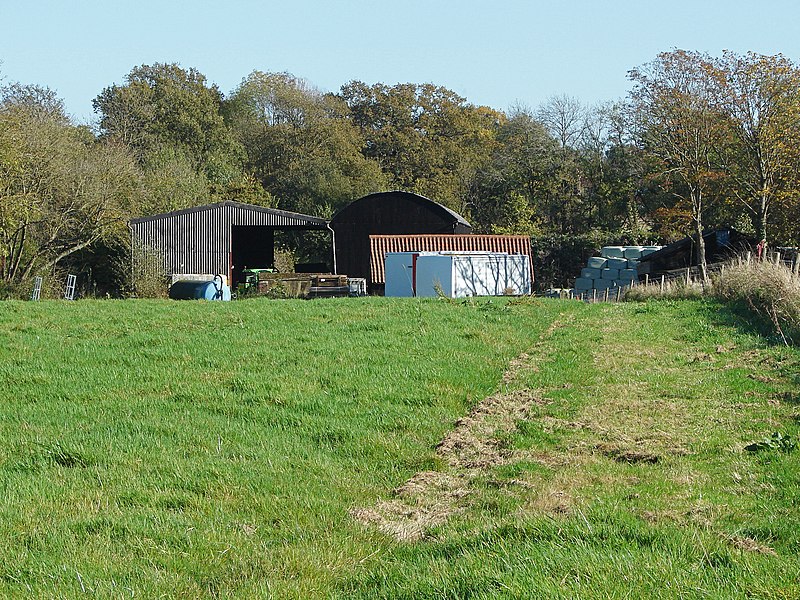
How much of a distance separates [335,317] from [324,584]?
12.1 meters

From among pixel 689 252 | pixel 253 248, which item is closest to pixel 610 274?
pixel 689 252


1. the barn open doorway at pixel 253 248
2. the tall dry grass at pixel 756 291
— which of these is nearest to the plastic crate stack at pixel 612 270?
the tall dry grass at pixel 756 291

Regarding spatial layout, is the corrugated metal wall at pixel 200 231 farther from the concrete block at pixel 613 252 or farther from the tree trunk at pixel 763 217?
the tree trunk at pixel 763 217

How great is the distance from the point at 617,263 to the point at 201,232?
17297mm

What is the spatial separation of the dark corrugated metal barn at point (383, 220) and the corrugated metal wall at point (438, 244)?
3.07 m

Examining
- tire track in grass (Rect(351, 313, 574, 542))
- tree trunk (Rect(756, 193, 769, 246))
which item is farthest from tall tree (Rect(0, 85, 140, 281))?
tire track in grass (Rect(351, 313, 574, 542))

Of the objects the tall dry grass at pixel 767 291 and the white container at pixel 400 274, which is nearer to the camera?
the tall dry grass at pixel 767 291

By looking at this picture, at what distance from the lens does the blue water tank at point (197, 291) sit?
28562 mm

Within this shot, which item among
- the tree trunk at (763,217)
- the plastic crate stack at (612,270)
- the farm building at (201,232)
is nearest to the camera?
the tree trunk at (763,217)

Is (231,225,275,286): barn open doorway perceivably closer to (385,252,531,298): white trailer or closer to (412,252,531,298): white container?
(385,252,531,298): white trailer

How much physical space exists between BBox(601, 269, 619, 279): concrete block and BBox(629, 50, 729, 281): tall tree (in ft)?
11.2

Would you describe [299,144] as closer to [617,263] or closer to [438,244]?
[438,244]

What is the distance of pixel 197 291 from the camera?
1126 inches

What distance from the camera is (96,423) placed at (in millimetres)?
8273
